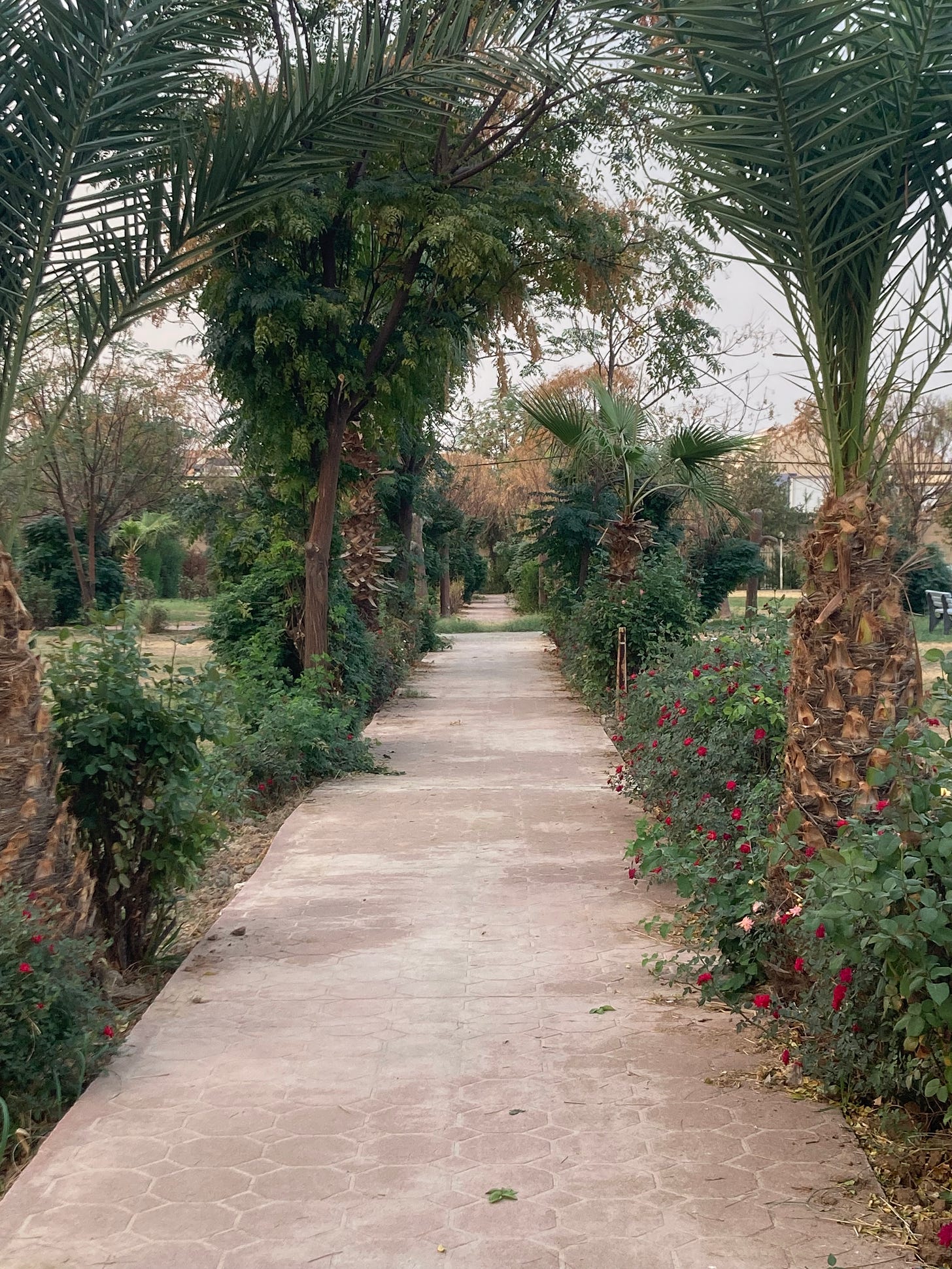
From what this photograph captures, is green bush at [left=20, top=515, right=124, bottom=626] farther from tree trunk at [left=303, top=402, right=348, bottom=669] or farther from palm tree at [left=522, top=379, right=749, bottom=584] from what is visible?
tree trunk at [left=303, top=402, right=348, bottom=669]

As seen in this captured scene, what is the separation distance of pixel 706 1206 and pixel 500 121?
1061 centimetres

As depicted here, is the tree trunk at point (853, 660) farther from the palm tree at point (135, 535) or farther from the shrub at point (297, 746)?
the palm tree at point (135, 535)

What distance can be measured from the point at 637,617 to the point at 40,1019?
10.6 m

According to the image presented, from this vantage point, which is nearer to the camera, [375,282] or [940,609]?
[375,282]

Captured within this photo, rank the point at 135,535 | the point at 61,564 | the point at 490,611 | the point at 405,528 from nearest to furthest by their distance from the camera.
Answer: the point at 405,528
the point at 61,564
the point at 135,535
the point at 490,611

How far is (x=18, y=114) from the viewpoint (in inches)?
194

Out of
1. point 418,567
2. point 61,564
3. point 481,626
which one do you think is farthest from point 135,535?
point 481,626

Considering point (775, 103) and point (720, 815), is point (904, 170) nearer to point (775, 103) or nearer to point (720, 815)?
point (775, 103)

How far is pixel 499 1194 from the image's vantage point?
3416mm

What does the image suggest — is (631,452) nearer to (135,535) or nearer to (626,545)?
(626,545)

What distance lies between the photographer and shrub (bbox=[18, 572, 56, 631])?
26.9 meters

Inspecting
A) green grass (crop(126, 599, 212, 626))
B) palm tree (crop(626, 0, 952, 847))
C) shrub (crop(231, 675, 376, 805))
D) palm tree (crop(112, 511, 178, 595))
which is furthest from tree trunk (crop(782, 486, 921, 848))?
green grass (crop(126, 599, 212, 626))

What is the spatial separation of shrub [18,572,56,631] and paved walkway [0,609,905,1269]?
2177 centimetres

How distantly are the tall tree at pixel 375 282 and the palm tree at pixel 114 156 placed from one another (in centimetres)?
408
